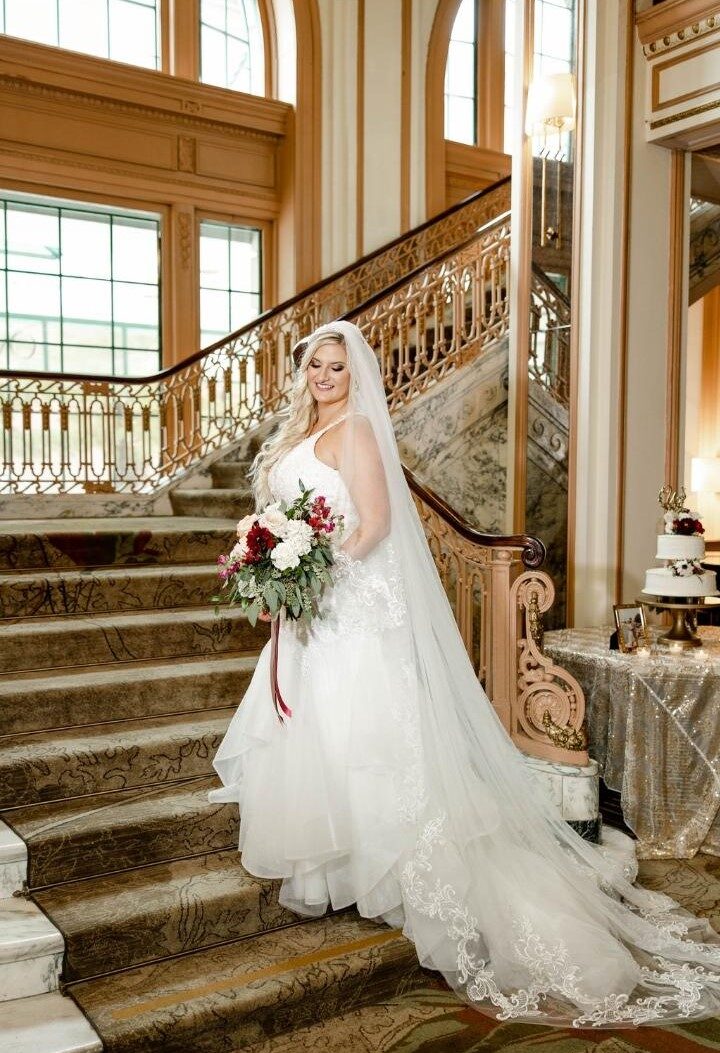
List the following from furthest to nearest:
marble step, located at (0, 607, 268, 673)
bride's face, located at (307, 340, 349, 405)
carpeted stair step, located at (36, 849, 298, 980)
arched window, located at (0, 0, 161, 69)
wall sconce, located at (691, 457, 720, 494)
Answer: arched window, located at (0, 0, 161, 69) < wall sconce, located at (691, 457, 720, 494) < marble step, located at (0, 607, 268, 673) < bride's face, located at (307, 340, 349, 405) < carpeted stair step, located at (36, 849, 298, 980)

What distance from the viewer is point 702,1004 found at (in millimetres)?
2984

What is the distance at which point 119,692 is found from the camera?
13.6 feet

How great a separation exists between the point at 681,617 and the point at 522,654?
1062mm

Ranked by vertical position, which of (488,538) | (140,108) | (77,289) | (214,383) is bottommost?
(488,538)

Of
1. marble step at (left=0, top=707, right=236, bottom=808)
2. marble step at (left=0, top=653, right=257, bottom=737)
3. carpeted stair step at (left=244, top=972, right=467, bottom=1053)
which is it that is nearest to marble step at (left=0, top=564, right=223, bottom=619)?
marble step at (left=0, top=653, right=257, bottom=737)

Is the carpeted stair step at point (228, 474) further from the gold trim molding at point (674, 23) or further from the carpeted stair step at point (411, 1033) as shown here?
the carpeted stair step at point (411, 1033)

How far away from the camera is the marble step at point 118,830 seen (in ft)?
10.7

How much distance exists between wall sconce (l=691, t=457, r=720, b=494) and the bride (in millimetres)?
4059

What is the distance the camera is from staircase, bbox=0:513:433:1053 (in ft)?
9.58

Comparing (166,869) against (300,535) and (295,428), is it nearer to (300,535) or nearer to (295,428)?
(300,535)

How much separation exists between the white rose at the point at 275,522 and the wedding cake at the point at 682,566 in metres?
2.24

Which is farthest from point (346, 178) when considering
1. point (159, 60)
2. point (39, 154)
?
point (39, 154)

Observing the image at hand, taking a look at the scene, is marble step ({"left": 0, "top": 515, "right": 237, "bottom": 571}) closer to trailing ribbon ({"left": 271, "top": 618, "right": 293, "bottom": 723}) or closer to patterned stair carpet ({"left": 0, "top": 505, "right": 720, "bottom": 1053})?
patterned stair carpet ({"left": 0, "top": 505, "right": 720, "bottom": 1053})

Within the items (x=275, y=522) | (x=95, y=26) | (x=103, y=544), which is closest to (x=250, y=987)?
(x=275, y=522)
